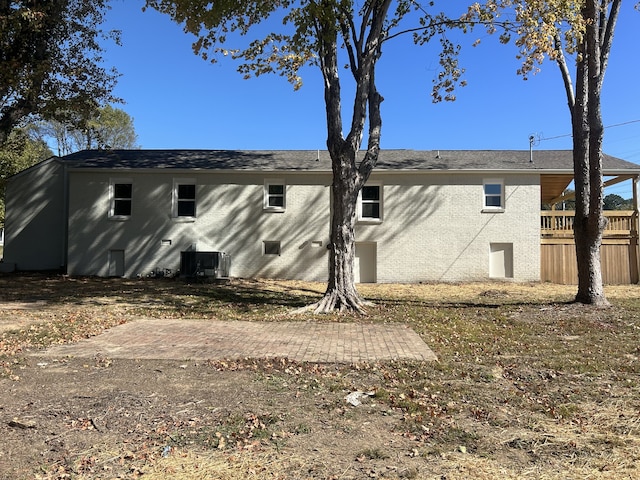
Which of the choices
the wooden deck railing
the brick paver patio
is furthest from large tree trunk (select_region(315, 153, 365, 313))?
the wooden deck railing

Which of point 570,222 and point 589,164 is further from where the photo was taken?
point 570,222

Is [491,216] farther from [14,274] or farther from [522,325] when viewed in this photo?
[14,274]

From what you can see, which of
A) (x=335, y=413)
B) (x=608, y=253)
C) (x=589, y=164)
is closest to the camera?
(x=335, y=413)

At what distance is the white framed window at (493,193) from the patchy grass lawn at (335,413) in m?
10.3

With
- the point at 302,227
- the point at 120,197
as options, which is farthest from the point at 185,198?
the point at 302,227

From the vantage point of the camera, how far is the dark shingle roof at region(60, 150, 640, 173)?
717 inches

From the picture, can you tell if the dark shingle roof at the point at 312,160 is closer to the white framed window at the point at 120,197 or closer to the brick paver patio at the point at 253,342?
the white framed window at the point at 120,197

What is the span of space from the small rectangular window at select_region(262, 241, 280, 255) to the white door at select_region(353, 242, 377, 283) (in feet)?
10.4

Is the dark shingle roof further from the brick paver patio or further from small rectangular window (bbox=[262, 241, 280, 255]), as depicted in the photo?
the brick paver patio

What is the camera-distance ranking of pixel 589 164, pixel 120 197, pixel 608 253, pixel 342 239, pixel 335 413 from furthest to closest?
pixel 120 197 → pixel 608 253 → pixel 342 239 → pixel 589 164 → pixel 335 413

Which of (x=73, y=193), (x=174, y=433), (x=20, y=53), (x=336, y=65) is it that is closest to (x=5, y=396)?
(x=174, y=433)

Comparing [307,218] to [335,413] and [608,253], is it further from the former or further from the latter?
[335,413]

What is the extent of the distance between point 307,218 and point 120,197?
7.60m

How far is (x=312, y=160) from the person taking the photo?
64.0ft
